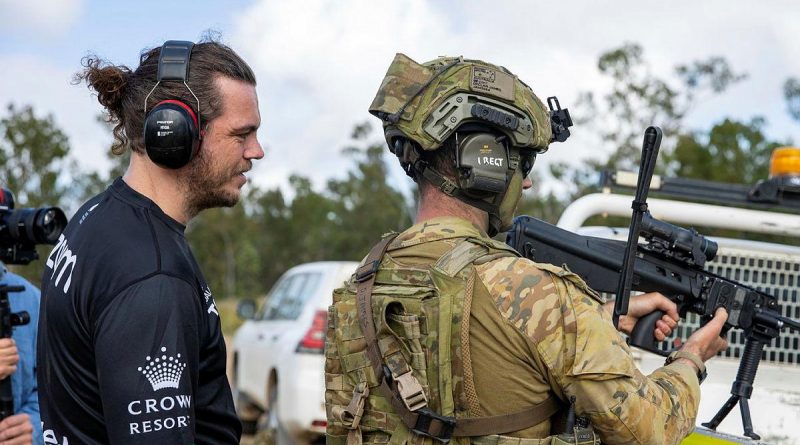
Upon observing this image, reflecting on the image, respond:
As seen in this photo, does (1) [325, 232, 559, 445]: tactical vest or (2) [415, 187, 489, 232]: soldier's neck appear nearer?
(1) [325, 232, 559, 445]: tactical vest

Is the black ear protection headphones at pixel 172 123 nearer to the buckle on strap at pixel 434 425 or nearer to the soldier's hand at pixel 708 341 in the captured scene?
the buckle on strap at pixel 434 425

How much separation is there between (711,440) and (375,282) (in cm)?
134

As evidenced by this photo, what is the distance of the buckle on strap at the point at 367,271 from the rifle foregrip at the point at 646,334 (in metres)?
1.03

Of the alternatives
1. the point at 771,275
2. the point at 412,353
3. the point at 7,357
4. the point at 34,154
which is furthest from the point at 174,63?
the point at 34,154

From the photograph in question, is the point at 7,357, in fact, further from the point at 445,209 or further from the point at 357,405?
the point at 445,209

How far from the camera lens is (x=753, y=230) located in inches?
180

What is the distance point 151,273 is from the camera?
2.39 m

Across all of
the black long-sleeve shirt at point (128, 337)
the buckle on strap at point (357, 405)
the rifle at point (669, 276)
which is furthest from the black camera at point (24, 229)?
the rifle at point (669, 276)

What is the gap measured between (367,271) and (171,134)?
71 centimetres

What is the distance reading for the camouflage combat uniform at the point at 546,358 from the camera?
8.45 ft

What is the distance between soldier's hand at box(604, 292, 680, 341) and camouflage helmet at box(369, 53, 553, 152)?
0.77 metres

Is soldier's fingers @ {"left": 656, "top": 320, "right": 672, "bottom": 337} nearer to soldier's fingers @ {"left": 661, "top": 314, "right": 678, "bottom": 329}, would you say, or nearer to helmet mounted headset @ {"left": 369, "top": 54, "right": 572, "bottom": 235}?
soldier's fingers @ {"left": 661, "top": 314, "right": 678, "bottom": 329}

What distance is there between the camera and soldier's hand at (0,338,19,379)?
3.84 metres

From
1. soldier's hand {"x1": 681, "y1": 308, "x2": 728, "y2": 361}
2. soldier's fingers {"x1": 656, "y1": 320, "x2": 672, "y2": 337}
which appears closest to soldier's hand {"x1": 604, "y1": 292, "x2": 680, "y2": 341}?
soldier's fingers {"x1": 656, "y1": 320, "x2": 672, "y2": 337}
